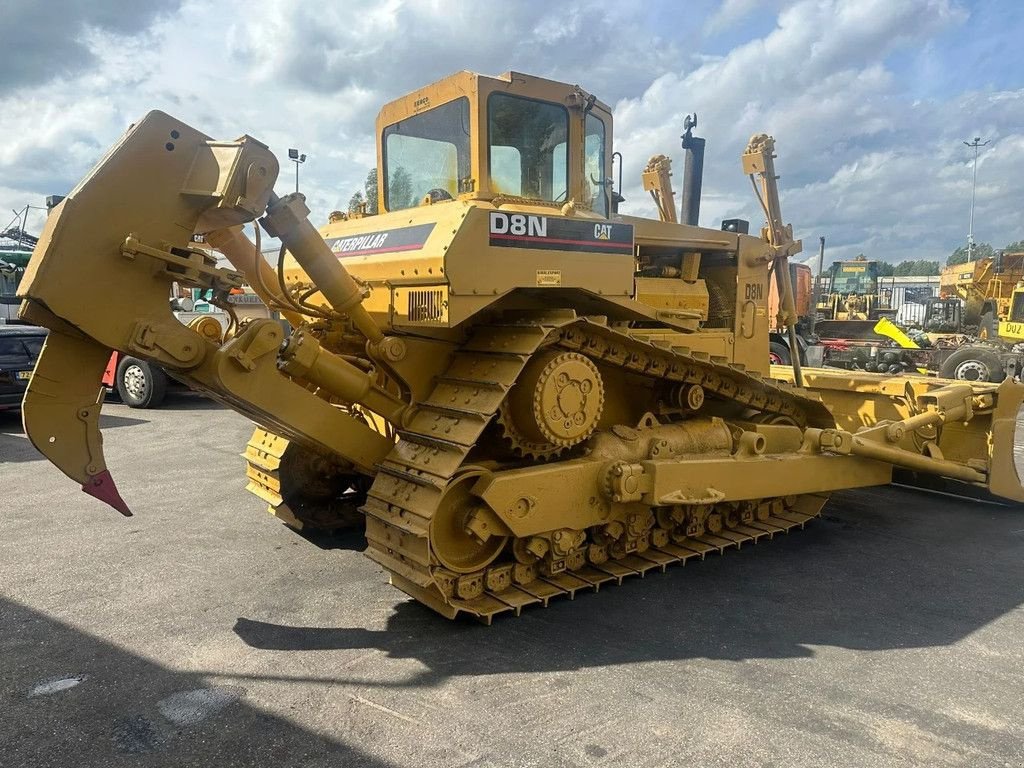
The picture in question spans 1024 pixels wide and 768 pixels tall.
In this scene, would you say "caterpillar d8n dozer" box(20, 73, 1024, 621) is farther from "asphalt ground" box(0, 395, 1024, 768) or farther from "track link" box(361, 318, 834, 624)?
"asphalt ground" box(0, 395, 1024, 768)

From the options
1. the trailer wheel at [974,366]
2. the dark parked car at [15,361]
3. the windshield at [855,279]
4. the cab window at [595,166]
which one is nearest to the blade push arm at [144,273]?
the cab window at [595,166]

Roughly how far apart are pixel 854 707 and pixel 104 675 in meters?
3.76

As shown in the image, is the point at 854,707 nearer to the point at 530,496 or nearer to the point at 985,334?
the point at 530,496

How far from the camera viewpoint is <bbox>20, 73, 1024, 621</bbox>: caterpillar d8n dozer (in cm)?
364

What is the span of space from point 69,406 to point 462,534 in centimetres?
227

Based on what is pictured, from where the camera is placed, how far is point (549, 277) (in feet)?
15.0

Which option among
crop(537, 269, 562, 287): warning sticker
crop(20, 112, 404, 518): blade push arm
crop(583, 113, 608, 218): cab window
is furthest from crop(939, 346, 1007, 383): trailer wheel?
crop(20, 112, 404, 518): blade push arm

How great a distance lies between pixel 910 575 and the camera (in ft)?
17.1

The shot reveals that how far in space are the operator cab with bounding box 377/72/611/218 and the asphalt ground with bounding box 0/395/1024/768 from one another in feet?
9.07

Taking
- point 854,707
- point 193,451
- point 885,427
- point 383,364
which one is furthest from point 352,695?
point 193,451

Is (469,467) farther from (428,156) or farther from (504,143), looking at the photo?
(428,156)

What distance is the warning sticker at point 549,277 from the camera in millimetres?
4535

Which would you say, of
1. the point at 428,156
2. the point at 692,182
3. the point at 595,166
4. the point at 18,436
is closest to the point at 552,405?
the point at 595,166

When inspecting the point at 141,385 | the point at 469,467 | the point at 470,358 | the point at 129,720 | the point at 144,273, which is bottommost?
the point at 129,720
